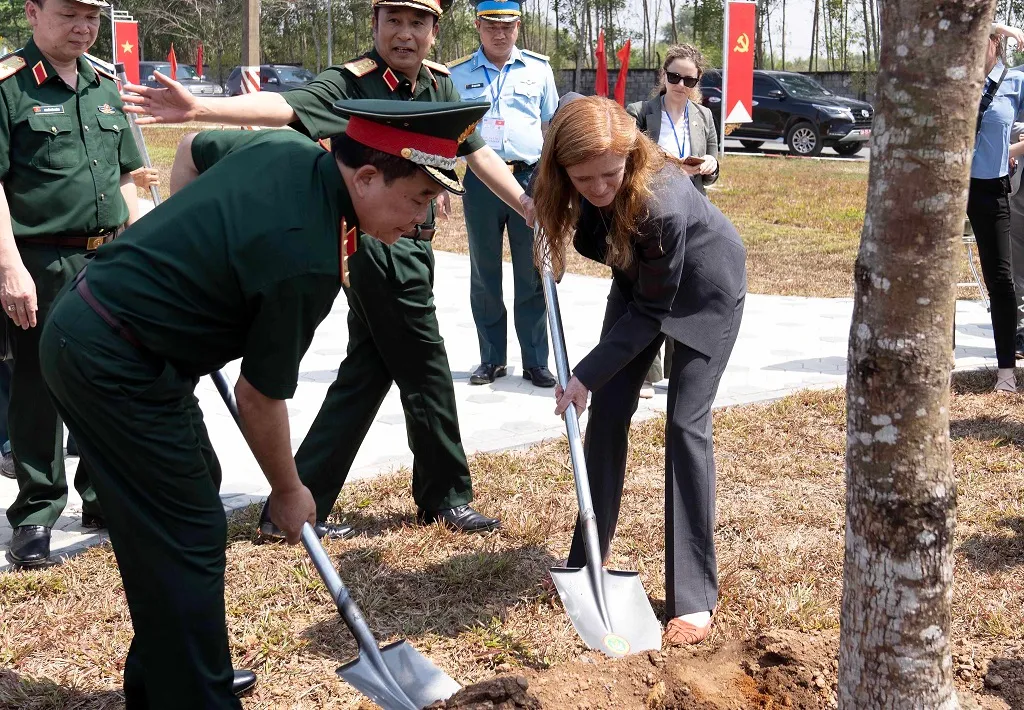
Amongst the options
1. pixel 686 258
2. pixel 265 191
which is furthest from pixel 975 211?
pixel 265 191

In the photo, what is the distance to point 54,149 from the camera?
391 cm

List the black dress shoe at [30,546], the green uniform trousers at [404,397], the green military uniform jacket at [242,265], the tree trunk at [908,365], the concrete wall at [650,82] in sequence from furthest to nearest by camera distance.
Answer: the concrete wall at [650,82] → the green uniform trousers at [404,397] → the black dress shoe at [30,546] → the green military uniform jacket at [242,265] → the tree trunk at [908,365]

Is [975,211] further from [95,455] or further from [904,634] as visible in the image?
[95,455]

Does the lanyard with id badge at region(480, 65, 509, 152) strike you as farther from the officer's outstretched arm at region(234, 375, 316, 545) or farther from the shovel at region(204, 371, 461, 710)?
the officer's outstretched arm at region(234, 375, 316, 545)

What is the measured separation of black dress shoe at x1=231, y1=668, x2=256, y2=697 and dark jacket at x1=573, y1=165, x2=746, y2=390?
4.22 feet

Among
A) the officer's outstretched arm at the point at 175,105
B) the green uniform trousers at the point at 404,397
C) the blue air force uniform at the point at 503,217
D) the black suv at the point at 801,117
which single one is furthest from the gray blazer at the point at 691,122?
the black suv at the point at 801,117

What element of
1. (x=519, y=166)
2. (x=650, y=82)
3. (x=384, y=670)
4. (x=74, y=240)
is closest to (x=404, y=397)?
(x=74, y=240)

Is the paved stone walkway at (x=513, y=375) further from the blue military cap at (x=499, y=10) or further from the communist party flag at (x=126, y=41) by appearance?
the communist party flag at (x=126, y=41)

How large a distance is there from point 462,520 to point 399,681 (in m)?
1.42

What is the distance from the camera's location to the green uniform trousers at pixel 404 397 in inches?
152

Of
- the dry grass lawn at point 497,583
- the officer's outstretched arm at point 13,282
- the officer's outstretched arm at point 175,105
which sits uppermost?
the officer's outstretched arm at point 175,105

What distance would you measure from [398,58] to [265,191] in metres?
1.79

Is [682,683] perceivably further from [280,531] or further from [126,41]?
[126,41]

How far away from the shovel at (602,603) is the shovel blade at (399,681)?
0.44 m
